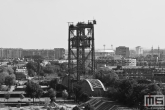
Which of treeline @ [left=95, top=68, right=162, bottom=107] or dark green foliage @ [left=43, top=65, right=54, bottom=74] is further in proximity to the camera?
dark green foliage @ [left=43, top=65, right=54, bottom=74]

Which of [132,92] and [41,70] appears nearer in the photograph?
[132,92]

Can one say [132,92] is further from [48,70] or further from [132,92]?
[48,70]

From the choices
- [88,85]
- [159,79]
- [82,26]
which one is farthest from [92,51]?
[159,79]

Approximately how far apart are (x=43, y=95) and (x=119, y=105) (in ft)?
37.7

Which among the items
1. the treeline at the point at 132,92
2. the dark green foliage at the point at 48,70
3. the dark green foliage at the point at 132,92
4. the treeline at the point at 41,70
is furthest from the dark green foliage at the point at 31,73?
the dark green foliage at the point at 132,92

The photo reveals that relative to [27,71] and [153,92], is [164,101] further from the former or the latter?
[27,71]

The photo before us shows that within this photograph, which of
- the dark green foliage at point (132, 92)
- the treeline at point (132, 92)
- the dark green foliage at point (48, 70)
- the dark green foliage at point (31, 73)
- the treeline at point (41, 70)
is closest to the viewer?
the treeline at point (132, 92)

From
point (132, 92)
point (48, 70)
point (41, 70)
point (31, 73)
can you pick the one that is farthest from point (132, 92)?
point (41, 70)

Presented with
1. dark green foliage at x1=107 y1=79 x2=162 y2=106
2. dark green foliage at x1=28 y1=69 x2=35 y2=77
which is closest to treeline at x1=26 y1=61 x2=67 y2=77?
dark green foliage at x1=28 y1=69 x2=35 y2=77

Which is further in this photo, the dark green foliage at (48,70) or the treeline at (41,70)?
the dark green foliage at (48,70)

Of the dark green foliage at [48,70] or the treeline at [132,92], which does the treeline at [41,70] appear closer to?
the dark green foliage at [48,70]

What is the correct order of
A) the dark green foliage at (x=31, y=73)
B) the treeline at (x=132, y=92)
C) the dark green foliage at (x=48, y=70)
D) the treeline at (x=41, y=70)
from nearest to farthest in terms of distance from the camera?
the treeline at (x=132, y=92), the dark green foliage at (x=31, y=73), the treeline at (x=41, y=70), the dark green foliage at (x=48, y=70)

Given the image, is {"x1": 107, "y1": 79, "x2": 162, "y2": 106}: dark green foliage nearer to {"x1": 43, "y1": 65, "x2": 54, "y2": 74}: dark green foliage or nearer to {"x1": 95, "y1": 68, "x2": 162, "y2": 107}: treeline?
{"x1": 95, "y1": 68, "x2": 162, "y2": 107}: treeline

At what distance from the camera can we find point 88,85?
35.3 m
